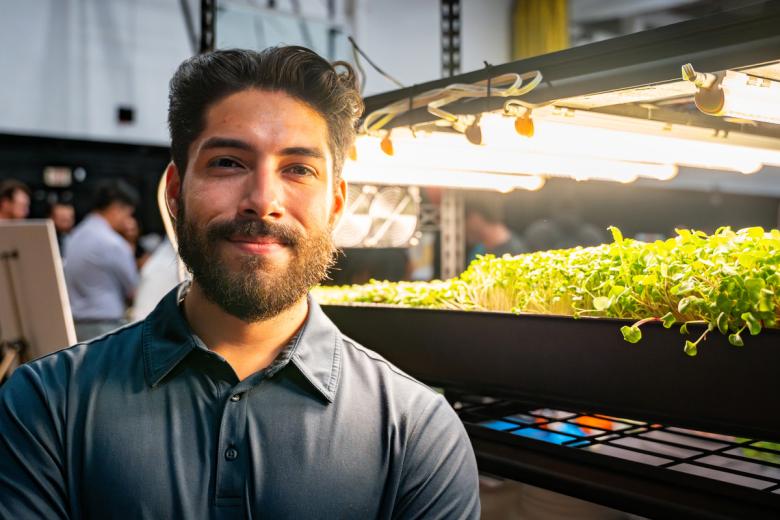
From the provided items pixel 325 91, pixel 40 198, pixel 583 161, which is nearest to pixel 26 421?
pixel 325 91

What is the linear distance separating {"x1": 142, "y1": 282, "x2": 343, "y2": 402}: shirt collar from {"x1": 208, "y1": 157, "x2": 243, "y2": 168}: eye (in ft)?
0.79

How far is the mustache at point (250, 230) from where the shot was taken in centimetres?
117

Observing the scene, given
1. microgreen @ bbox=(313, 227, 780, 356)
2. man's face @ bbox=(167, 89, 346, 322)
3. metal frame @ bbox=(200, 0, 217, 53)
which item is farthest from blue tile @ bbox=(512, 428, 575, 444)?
metal frame @ bbox=(200, 0, 217, 53)

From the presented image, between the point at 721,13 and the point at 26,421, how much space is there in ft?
4.04

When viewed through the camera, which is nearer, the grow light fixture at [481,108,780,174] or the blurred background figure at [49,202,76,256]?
the grow light fixture at [481,108,780,174]

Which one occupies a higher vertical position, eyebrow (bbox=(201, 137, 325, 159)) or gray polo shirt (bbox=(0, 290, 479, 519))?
eyebrow (bbox=(201, 137, 325, 159))

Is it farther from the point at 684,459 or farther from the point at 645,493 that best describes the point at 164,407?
the point at 684,459

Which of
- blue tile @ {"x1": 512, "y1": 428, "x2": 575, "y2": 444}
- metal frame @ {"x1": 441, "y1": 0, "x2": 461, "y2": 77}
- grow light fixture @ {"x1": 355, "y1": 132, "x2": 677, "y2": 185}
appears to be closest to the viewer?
blue tile @ {"x1": 512, "y1": 428, "x2": 575, "y2": 444}

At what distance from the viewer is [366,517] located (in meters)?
1.14

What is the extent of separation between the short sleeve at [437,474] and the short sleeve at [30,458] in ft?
1.67

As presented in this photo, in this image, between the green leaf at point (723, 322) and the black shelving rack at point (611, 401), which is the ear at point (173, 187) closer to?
the black shelving rack at point (611, 401)

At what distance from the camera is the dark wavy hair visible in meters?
1.27

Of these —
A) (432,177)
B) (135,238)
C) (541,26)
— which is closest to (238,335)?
(432,177)

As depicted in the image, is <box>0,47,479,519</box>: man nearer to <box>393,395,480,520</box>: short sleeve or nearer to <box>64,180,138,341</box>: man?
<box>393,395,480,520</box>: short sleeve
